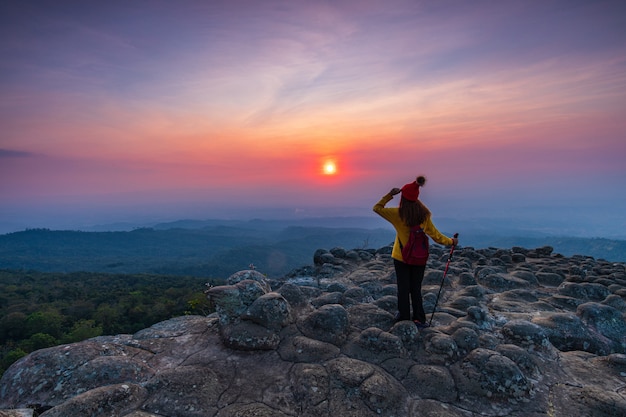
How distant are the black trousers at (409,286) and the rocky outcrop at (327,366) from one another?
1.77 ft

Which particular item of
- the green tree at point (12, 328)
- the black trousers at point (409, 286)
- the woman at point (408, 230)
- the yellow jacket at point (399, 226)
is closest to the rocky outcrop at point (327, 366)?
the black trousers at point (409, 286)

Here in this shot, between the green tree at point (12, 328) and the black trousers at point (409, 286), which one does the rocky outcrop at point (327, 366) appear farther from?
the green tree at point (12, 328)

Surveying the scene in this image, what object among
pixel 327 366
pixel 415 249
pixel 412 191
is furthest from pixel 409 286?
pixel 327 366

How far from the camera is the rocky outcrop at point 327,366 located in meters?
4.86

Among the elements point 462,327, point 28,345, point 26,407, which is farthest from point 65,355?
point 28,345

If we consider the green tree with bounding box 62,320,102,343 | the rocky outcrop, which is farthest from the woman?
the green tree with bounding box 62,320,102,343

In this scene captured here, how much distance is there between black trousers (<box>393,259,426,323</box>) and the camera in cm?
716

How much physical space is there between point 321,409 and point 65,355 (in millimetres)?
4849

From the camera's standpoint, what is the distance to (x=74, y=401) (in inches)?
173

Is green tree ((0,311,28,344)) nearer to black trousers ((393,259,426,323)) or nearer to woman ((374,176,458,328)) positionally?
black trousers ((393,259,426,323))

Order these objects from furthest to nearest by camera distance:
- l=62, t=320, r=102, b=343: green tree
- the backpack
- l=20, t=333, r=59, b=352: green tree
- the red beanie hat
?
l=62, t=320, r=102, b=343: green tree, l=20, t=333, r=59, b=352: green tree, the backpack, the red beanie hat

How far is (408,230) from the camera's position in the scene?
6980mm

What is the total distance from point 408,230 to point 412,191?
93 centimetres

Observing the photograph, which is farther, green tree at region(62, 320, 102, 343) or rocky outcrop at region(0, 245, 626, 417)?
green tree at region(62, 320, 102, 343)
